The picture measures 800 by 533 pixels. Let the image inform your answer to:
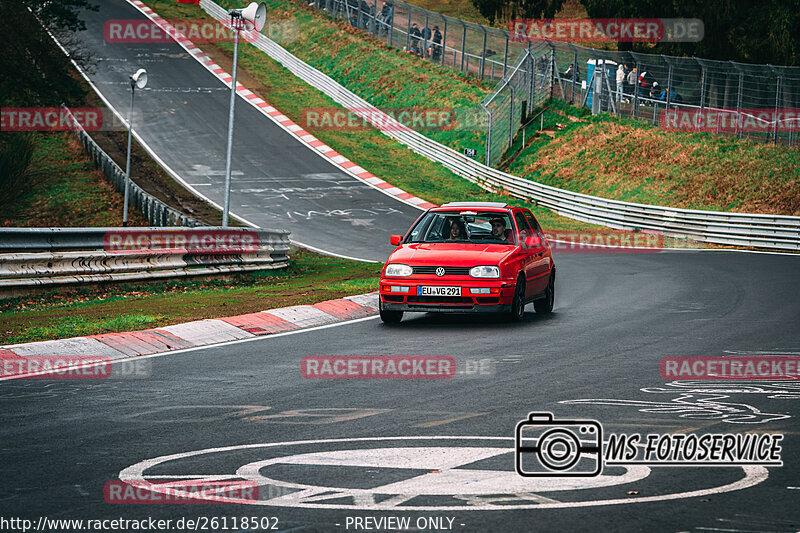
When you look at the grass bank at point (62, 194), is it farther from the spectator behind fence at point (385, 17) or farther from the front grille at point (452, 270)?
the spectator behind fence at point (385, 17)

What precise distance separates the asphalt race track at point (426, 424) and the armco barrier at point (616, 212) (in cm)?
1469

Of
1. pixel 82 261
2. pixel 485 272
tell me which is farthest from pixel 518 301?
pixel 82 261

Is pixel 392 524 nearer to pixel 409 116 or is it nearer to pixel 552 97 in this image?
pixel 552 97

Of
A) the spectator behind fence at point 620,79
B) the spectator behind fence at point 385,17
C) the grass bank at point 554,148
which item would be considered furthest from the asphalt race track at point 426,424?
the spectator behind fence at point 385,17

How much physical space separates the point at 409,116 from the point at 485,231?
34.9 m


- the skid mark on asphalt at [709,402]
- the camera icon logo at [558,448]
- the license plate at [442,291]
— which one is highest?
the license plate at [442,291]

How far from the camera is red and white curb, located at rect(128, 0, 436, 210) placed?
1537 inches

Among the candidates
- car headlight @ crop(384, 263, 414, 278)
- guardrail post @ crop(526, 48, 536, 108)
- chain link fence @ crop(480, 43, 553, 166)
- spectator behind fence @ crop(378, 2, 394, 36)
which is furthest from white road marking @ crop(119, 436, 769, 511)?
spectator behind fence @ crop(378, 2, 394, 36)

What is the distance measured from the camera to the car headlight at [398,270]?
13.3m

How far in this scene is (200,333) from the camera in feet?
39.9

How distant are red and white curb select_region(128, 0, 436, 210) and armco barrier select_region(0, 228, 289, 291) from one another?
18.0m

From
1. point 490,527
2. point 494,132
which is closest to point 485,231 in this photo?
point 490,527

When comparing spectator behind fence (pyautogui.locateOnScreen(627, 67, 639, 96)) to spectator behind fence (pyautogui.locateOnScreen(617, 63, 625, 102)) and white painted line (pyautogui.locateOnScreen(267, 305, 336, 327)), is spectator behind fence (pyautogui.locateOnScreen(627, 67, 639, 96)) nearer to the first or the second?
spectator behind fence (pyautogui.locateOnScreen(617, 63, 625, 102))

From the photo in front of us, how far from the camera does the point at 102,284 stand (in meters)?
16.5
